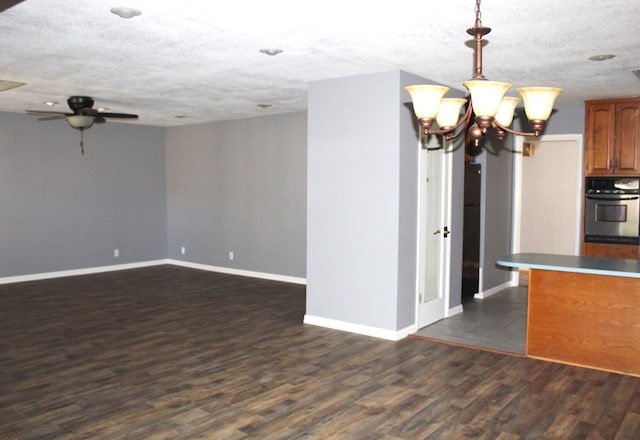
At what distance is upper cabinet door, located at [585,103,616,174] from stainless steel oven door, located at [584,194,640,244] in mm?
336

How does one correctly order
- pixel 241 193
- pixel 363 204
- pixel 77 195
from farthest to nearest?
pixel 241 193
pixel 77 195
pixel 363 204

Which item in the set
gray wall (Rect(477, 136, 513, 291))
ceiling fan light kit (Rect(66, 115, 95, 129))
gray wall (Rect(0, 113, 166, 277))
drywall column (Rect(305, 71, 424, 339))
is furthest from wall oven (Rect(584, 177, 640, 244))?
gray wall (Rect(0, 113, 166, 277))

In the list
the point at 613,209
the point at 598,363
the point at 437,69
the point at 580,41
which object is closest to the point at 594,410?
the point at 598,363

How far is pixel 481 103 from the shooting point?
243cm

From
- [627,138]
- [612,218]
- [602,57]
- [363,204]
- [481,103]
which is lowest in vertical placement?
[612,218]

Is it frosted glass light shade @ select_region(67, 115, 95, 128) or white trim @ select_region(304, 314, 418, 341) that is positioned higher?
frosted glass light shade @ select_region(67, 115, 95, 128)

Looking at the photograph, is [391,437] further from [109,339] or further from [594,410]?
[109,339]

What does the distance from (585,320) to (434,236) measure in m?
1.74

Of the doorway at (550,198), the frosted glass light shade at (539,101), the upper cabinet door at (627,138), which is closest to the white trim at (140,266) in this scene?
the doorway at (550,198)

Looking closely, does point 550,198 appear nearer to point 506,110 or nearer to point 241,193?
point 241,193

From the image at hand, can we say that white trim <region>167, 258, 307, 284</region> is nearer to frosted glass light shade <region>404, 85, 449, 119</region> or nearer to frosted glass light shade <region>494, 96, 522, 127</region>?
frosted glass light shade <region>494, 96, 522, 127</region>

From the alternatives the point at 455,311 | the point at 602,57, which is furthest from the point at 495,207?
the point at 602,57

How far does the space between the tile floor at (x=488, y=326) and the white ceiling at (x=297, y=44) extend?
2420 mm

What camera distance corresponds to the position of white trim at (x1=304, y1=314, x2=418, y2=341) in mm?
4949
